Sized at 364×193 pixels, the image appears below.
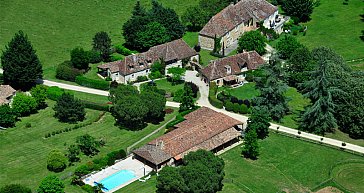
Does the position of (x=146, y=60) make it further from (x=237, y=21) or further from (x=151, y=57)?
(x=237, y=21)

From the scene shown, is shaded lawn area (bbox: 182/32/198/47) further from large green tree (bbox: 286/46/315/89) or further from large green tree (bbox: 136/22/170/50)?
large green tree (bbox: 286/46/315/89)

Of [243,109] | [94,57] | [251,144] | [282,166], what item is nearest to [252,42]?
[243,109]

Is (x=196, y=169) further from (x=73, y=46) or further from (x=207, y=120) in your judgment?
(x=73, y=46)

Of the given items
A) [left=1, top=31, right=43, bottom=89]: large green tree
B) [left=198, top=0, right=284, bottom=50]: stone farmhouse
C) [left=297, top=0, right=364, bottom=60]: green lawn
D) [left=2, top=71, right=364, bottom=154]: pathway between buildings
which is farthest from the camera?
[left=297, top=0, right=364, bottom=60]: green lawn

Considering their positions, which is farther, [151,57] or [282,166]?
[151,57]

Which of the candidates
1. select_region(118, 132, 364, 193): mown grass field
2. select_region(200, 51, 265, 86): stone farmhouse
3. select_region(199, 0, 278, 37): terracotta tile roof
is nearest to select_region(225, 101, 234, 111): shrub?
select_region(200, 51, 265, 86): stone farmhouse

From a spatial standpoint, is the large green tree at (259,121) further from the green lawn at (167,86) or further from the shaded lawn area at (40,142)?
the green lawn at (167,86)
